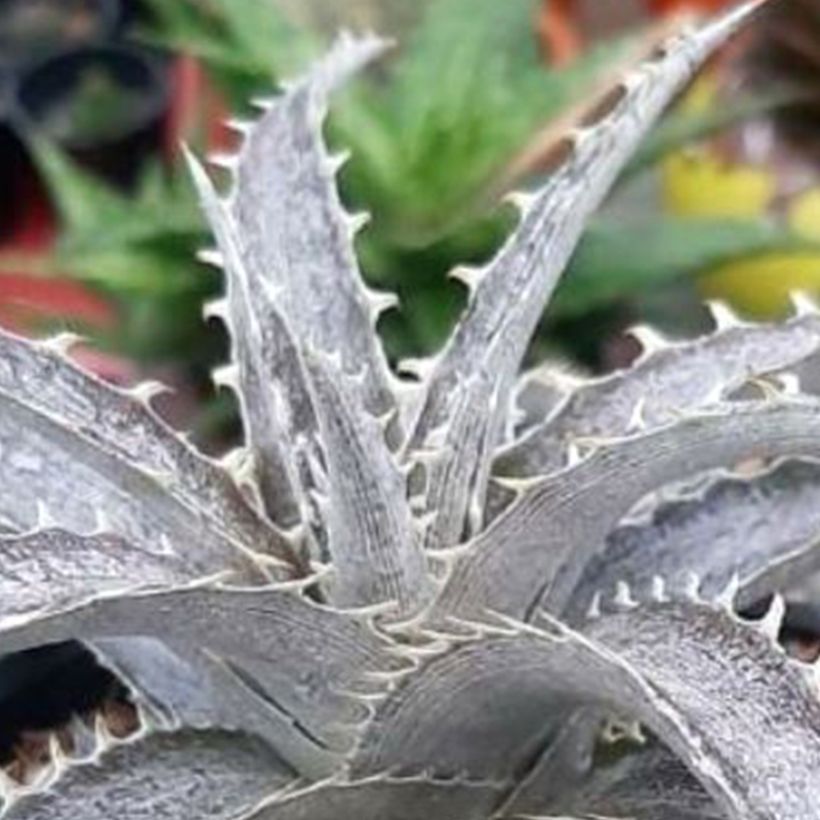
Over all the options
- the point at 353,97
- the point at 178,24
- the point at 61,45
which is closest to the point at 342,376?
the point at 353,97

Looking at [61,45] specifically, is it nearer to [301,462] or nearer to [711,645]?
[301,462]

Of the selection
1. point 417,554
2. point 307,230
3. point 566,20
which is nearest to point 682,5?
point 566,20

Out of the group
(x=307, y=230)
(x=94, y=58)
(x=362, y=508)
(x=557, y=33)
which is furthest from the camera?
(x=94, y=58)

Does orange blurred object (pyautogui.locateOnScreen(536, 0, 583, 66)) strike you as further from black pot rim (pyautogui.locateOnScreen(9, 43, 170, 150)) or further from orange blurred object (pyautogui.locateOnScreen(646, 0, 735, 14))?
black pot rim (pyautogui.locateOnScreen(9, 43, 170, 150))

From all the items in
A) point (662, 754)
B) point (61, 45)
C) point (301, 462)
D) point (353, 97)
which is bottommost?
point (662, 754)

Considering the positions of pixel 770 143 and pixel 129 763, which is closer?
pixel 129 763

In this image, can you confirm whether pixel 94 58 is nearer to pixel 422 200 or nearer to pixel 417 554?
pixel 422 200

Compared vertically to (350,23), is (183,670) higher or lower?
lower
